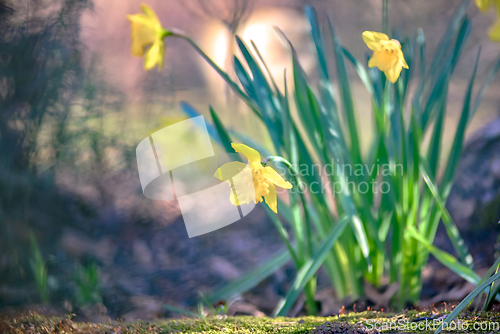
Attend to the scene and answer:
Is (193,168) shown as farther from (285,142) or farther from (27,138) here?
(27,138)

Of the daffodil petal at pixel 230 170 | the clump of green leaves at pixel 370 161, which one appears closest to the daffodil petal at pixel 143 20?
the clump of green leaves at pixel 370 161

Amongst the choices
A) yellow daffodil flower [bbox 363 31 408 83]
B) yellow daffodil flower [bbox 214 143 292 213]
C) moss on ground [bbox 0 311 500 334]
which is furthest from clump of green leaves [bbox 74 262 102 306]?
yellow daffodil flower [bbox 363 31 408 83]

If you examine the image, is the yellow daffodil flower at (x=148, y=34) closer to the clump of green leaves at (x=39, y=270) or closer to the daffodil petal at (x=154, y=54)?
the daffodil petal at (x=154, y=54)

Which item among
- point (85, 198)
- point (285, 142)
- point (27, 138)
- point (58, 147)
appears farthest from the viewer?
point (85, 198)

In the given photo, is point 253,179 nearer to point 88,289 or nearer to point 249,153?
point 249,153

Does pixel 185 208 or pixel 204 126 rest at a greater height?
pixel 204 126

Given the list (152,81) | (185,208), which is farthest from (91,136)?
(185,208)

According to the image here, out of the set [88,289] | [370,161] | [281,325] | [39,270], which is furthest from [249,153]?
[39,270]

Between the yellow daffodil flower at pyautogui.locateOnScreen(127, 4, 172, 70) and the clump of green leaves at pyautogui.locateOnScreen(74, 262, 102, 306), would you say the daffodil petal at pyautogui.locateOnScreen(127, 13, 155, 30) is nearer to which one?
the yellow daffodil flower at pyautogui.locateOnScreen(127, 4, 172, 70)
